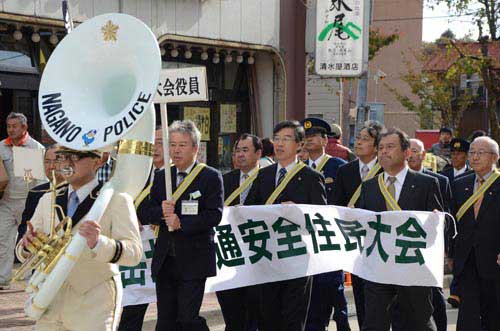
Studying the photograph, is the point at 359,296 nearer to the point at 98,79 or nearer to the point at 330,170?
the point at 330,170

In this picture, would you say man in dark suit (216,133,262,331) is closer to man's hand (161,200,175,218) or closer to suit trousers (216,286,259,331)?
suit trousers (216,286,259,331)

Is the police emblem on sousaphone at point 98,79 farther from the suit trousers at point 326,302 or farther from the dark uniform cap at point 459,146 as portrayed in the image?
the dark uniform cap at point 459,146

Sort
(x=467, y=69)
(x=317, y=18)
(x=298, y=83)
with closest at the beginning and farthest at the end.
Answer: (x=317, y=18)
(x=298, y=83)
(x=467, y=69)

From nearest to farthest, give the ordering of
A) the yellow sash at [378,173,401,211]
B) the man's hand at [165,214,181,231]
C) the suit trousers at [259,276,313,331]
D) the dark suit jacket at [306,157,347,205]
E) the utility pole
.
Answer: the man's hand at [165,214,181,231]
the yellow sash at [378,173,401,211]
the suit trousers at [259,276,313,331]
the dark suit jacket at [306,157,347,205]
the utility pole

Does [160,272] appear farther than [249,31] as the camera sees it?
No

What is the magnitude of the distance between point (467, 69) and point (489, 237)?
17514 mm

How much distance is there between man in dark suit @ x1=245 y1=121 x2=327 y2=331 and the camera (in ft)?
27.6

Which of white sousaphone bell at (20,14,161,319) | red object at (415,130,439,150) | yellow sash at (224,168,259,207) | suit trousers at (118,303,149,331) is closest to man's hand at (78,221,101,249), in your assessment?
white sousaphone bell at (20,14,161,319)

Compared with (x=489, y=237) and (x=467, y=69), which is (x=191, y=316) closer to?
(x=489, y=237)

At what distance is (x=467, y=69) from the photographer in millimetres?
25438

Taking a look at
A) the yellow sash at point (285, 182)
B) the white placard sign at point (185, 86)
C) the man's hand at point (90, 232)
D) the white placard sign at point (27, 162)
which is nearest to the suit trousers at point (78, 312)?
the man's hand at point (90, 232)

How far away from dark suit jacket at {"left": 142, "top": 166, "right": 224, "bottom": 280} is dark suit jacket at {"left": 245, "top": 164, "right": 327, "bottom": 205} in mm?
1069

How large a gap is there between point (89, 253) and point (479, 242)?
4.44 m

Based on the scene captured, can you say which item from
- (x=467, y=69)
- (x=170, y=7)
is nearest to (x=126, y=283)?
(x=170, y=7)
